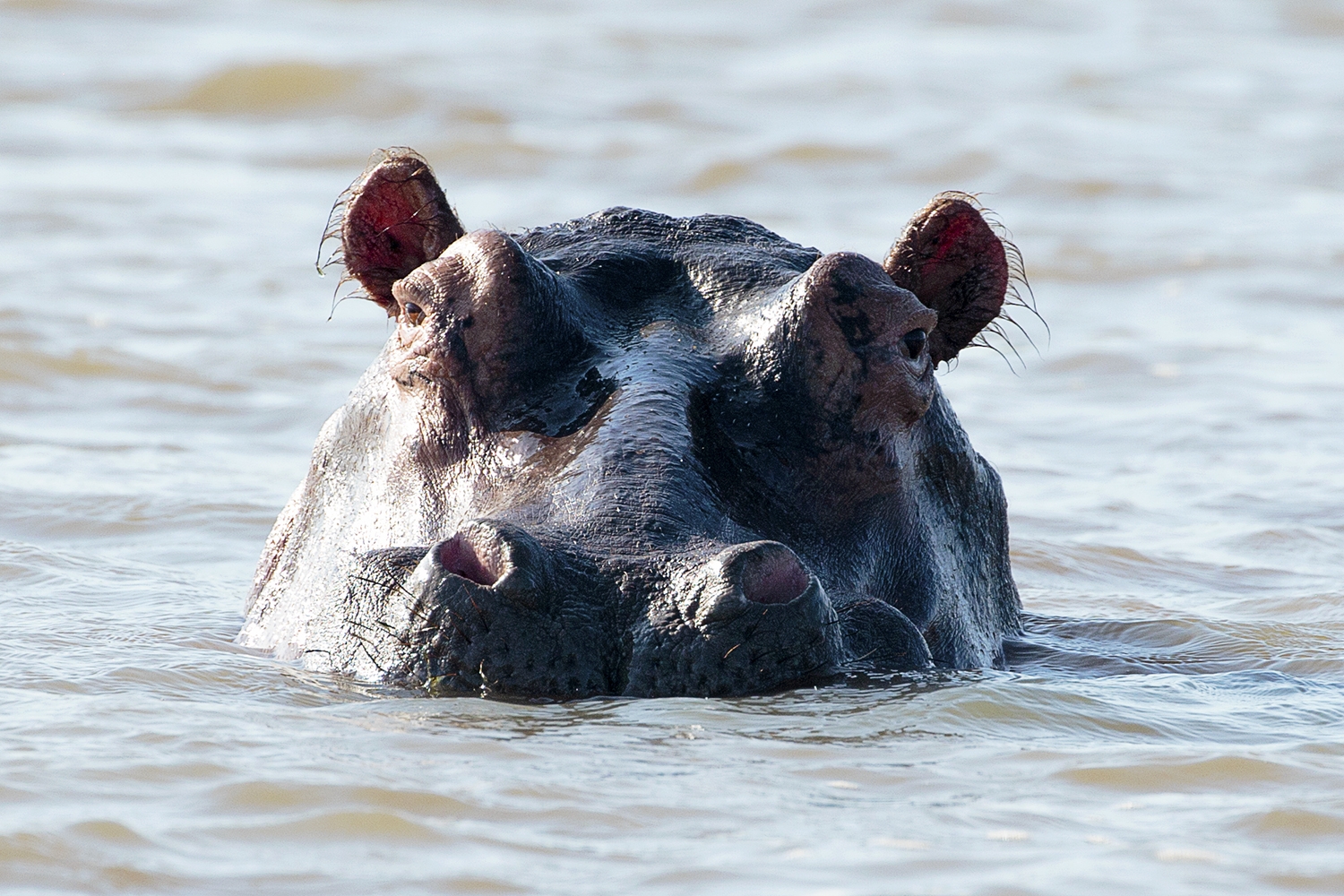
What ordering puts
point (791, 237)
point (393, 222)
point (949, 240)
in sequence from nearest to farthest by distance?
point (393, 222) → point (949, 240) → point (791, 237)

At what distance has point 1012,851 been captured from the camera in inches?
155

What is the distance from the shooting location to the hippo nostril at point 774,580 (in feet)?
14.0

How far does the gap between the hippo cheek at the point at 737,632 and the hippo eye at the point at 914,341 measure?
3.89 feet

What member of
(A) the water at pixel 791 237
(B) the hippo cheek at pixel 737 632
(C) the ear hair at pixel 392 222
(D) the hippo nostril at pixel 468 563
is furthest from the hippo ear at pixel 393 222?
(B) the hippo cheek at pixel 737 632

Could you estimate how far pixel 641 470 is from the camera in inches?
189

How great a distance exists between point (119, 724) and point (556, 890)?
1458 millimetres

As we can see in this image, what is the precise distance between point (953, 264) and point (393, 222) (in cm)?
151

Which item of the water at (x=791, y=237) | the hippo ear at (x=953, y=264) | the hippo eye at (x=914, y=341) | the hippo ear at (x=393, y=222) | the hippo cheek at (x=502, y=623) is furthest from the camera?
the hippo ear at (x=953, y=264)

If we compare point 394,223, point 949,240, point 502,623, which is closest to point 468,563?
point 502,623

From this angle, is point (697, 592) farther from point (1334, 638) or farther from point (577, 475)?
point (1334, 638)

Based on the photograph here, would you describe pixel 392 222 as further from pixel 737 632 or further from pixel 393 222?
pixel 737 632

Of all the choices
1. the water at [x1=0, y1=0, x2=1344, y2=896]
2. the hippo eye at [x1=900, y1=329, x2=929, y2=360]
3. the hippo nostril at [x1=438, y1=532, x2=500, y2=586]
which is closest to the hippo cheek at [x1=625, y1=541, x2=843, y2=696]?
the water at [x1=0, y1=0, x2=1344, y2=896]

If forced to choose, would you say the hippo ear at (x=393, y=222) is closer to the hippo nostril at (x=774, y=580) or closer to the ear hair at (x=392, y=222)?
the ear hair at (x=392, y=222)

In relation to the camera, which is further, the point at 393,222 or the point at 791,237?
the point at 791,237
